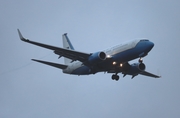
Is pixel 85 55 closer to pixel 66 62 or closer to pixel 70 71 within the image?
pixel 70 71

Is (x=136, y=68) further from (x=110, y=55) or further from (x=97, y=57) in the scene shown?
(x=97, y=57)

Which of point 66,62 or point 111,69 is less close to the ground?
point 66,62

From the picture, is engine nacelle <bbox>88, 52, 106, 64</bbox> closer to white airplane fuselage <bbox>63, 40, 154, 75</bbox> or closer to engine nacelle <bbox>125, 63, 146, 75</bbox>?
Answer: white airplane fuselage <bbox>63, 40, 154, 75</bbox>

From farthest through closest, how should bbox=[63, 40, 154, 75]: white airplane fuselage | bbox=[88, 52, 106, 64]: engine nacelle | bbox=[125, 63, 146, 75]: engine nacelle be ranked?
bbox=[125, 63, 146, 75]: engine nacelle, bbox=[88, 52, 106, 64]: engine nacelle, bbox=[63, 40, 154, 75]: white airplane fuselage

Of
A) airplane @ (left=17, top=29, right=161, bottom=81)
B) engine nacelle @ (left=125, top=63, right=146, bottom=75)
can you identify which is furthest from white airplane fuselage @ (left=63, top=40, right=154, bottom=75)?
engine nacelle @ (left=125, top=63, right=146, bottom=75)

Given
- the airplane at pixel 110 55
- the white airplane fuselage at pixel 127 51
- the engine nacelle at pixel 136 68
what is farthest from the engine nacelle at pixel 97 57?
the engine nacelle at pixel 136 68

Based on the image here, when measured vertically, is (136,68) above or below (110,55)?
below

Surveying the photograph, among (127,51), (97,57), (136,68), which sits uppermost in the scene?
(97,57)

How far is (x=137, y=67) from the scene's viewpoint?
5872 centimetres

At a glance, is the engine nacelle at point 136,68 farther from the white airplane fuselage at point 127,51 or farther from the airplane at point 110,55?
the white airplane fuselage at point 127,51

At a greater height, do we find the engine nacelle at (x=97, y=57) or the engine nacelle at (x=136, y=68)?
the engine nacelle at (x=97, y=57)

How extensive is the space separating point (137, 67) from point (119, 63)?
522 cm

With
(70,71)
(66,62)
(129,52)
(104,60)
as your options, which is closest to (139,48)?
(129,52)

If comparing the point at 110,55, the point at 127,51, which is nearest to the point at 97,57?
the point at 110,55
